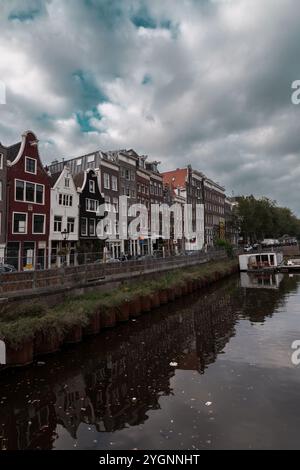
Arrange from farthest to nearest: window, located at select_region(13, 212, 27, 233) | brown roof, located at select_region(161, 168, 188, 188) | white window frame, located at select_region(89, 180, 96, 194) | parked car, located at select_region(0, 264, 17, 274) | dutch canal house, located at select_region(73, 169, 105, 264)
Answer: brown roof, located at select_region(161, 168, 188, 188)
white window frame, located at select_region(89, 180, 96, 194)
dutch canal house, located at select_region(73, 169, 105, 264)
window, located at select_region(13, 212, 27, 233)
parked car, located at select_region(0, 264, 17, 274)

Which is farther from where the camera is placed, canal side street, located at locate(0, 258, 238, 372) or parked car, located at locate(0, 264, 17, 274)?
parked car, located at locate(0, 264, 17, 274)

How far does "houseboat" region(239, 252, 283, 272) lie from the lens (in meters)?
49.4

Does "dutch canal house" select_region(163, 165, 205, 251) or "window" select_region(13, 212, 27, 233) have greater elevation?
"dutch canal house" select_region(163, 165, 205, 251)

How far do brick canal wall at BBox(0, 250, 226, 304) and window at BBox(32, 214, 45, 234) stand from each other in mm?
13715

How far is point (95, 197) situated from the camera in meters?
42.5

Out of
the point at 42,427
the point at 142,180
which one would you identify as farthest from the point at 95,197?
the point at 42,427

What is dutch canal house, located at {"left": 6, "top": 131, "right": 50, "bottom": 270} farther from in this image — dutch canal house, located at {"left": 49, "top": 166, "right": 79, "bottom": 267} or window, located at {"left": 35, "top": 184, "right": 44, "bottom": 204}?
dutch canal house, located at {"left": 49, "top": 166, "right": 79, "bottom": 267}

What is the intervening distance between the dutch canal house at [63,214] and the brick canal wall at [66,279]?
1253cm

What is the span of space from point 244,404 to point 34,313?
8.38 metres

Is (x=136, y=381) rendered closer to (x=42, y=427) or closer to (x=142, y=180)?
(x=42, y=427)

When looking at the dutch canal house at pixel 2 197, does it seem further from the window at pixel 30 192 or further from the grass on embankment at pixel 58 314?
the grass on embankment at pixel 58 314

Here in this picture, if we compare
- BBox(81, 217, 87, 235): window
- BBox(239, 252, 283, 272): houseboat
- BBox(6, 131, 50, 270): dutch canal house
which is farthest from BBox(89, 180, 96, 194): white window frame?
BBox(239, 252, 283, 272): houseboat

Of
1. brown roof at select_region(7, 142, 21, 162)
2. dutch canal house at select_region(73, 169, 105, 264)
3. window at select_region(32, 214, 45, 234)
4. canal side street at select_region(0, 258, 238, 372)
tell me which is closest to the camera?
canal side street at select_region(0, 258, 238, 372)

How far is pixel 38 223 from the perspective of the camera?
3381cm
